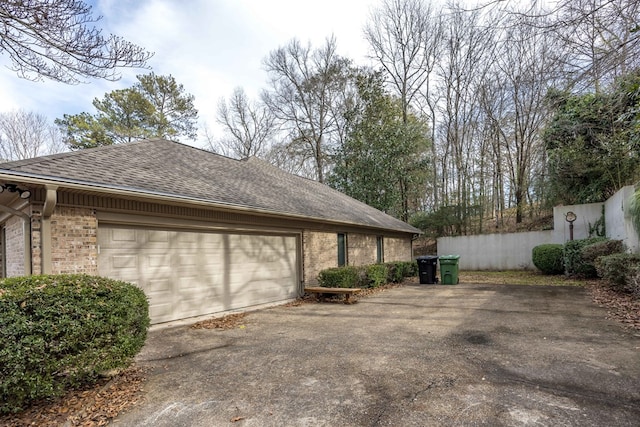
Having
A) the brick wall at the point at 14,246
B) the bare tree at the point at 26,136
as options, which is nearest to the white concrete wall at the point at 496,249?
the brick wall at the point at 14,246

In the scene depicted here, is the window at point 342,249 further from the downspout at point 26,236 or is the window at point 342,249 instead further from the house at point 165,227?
the downspout at point 26,236

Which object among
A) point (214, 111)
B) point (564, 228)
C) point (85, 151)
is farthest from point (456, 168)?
point (85, 151)

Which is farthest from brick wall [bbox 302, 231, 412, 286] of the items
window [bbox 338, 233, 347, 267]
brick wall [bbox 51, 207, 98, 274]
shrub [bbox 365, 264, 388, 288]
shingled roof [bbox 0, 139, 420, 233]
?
brick wall [bbox 51, 207, 98, 274]

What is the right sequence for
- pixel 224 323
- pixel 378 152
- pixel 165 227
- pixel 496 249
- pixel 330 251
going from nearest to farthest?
pixel 165 227
pixel 224 323
pixel 330 251
pixel 496 249
pixel 378 152

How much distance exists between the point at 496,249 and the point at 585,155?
564 centimetres

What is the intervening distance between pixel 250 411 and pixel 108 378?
6.45ft

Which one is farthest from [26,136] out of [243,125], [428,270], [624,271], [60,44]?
[624,271]

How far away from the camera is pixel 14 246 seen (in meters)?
5.86

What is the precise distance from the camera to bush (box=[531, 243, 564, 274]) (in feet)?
45.4

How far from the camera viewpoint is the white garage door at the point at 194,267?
603cm

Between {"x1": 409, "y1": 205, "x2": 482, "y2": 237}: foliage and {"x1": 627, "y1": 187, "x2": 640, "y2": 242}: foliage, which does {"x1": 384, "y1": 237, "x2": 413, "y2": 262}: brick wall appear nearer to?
{"x1": 409, "y1": 205, "x2": 482, "y2": 237}: foliage

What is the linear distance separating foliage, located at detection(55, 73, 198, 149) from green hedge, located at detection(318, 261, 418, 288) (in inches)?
726

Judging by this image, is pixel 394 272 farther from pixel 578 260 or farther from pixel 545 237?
pixel 545 237

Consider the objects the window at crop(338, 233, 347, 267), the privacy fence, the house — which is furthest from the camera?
the window at crop(338, 233, 347, 267)
